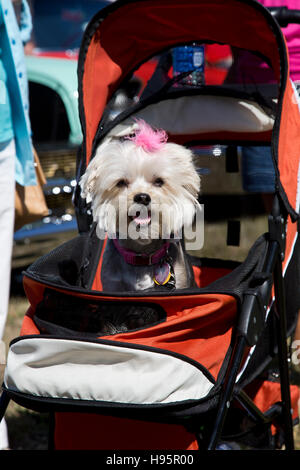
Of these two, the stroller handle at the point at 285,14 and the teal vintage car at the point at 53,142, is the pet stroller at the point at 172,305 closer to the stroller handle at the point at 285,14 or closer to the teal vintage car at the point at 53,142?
the stroller handle at the point at 285,14

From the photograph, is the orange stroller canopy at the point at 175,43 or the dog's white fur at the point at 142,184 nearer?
the orange stroller canopy at the point at 175,43

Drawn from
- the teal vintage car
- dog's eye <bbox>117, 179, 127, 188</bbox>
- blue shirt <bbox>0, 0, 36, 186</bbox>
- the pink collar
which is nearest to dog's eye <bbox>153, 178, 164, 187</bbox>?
dog's eye <bbox>117, 179, 127, 188</bbox>

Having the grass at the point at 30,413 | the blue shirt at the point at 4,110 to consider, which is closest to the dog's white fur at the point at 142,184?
the blue shirt at the point at 4,110

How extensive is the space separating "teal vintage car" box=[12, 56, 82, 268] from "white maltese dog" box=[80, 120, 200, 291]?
2026 mm

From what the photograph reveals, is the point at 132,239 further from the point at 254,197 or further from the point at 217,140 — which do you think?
the point at 254,197

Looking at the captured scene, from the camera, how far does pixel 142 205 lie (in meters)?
2.36

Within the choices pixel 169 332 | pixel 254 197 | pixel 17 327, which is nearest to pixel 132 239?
pixel 169 332

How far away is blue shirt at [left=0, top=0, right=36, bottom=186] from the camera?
2607mm

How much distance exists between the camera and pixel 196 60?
280 centimetres

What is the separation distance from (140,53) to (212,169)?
0.83 metres

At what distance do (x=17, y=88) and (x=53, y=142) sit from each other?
93.4 inches

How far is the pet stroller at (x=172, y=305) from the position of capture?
5.47 feet

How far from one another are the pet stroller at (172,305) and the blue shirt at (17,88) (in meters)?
0.42

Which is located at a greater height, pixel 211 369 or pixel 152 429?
pixel 211 369
